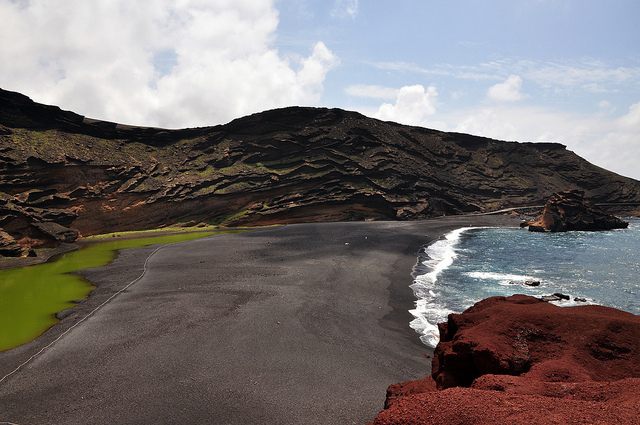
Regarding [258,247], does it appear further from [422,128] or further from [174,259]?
[422,128]

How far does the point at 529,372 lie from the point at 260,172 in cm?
6720

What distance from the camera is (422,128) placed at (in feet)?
304

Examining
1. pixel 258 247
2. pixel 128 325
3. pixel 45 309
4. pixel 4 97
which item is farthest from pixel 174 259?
pixel 4 97

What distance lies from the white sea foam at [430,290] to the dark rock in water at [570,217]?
22.7 m

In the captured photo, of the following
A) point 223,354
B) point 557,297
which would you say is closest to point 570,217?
point 557,297

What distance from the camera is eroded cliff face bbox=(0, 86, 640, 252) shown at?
52344 millimetres

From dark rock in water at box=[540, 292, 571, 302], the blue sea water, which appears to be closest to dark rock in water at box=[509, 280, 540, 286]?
the blue sea water

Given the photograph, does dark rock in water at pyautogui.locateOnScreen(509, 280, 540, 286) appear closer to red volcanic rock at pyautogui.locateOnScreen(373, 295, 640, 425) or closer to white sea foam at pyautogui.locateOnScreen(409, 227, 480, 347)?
white sea foam at pyautogui.locateOnScreen(409, 227, 480, 347)

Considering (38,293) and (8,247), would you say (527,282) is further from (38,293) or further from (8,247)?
(8,247)

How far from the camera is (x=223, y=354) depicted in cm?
1144

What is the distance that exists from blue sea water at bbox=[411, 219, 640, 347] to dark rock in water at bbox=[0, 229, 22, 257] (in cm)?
3441

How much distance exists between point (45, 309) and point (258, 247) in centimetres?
1839

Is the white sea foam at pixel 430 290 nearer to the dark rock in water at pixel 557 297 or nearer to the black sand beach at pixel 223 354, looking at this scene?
the black sand beach at pixel 223 354

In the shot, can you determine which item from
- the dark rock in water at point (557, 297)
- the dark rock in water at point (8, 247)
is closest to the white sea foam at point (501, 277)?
the dark rock in water at point (557, 297)
